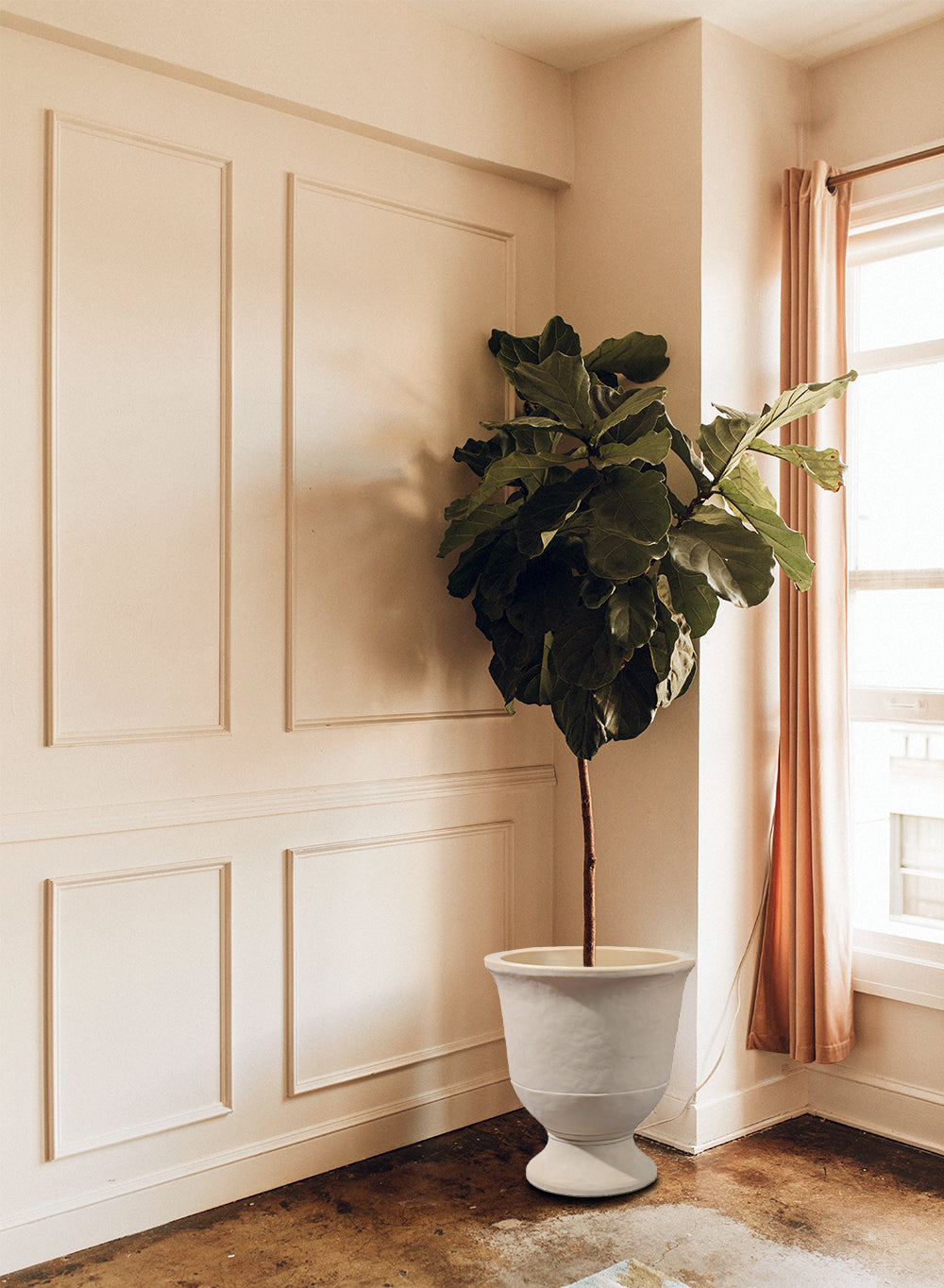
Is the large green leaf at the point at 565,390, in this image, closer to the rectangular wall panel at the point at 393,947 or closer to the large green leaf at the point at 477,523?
the large green leaf at the point at 477,523

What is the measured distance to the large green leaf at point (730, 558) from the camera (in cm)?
230

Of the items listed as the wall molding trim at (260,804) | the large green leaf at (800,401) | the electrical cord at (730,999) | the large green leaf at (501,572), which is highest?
the large green leaf at (800,401)

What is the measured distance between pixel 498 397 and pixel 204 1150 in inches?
78.3

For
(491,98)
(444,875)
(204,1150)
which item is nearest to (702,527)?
(444,875)

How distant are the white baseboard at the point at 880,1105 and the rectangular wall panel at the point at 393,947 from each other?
884 millimetres

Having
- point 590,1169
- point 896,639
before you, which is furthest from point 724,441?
point 590,1169

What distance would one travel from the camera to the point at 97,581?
2379 millimetres

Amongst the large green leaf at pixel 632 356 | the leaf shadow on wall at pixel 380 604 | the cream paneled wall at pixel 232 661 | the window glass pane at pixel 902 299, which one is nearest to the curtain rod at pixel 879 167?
the window glass pane at pixel 902 299

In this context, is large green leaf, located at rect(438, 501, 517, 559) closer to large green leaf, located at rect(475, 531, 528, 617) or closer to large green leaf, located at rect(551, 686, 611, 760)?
large green leaf, located at rect(475, 531, 528, 617)

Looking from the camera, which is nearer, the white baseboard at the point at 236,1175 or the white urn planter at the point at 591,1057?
the white baseboard at the point at 236,1175

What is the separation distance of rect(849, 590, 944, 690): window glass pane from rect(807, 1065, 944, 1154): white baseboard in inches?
40.3

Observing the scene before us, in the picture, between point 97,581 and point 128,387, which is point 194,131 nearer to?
point 128,387

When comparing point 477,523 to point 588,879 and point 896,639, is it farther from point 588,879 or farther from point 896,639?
point 896,639

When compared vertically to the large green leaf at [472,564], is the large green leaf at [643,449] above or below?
above
